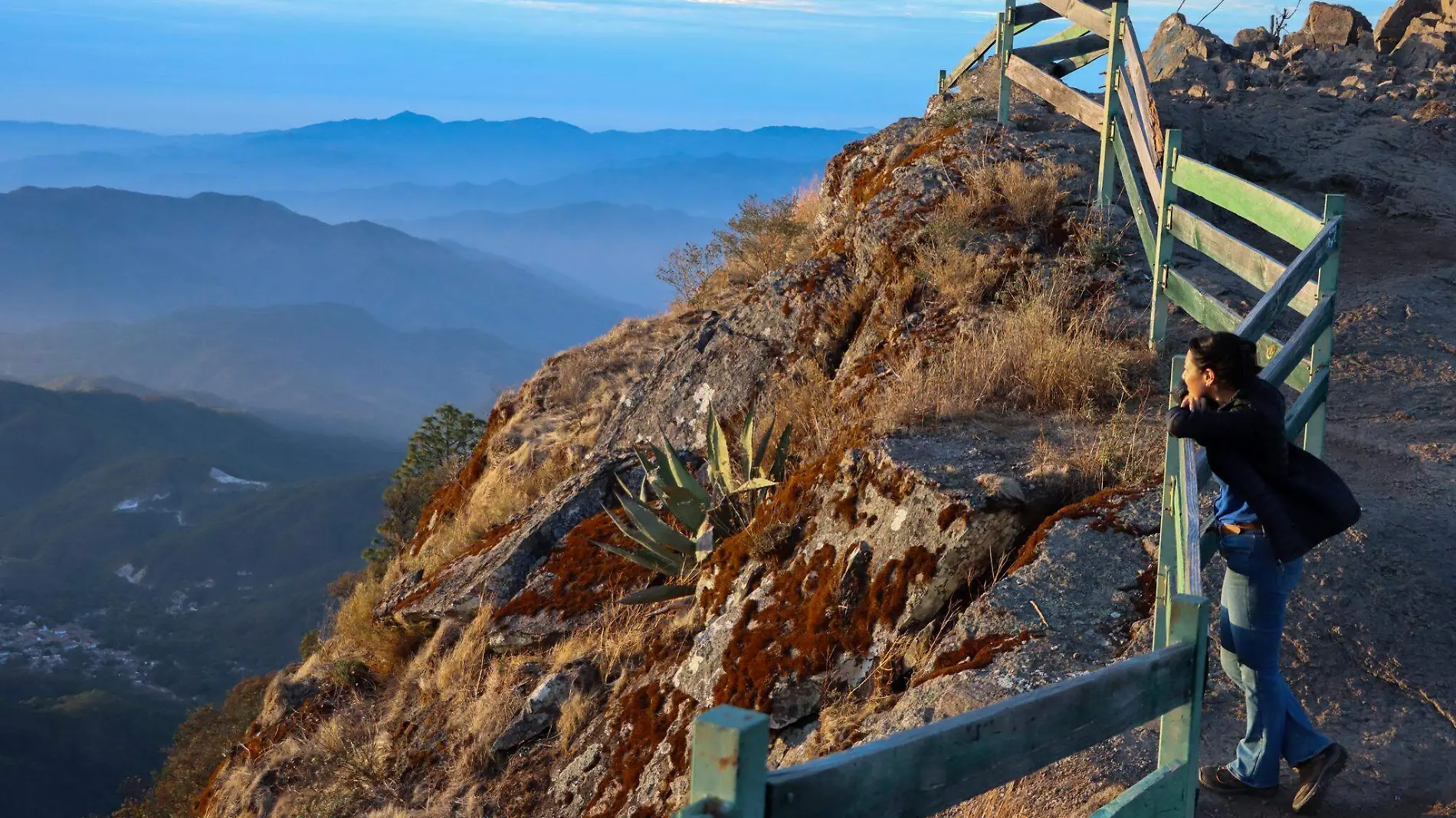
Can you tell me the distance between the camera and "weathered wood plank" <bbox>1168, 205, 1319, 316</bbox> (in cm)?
481

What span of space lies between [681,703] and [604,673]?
0.98m

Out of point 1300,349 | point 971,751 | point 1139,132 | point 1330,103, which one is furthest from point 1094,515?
point 1330,103

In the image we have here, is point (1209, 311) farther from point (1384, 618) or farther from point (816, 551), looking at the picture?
point (816, 551)

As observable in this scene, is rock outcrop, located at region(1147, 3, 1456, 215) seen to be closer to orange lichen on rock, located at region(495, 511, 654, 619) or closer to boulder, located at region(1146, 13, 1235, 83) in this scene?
boulder, located at region(1146, 13, 1235, 83)

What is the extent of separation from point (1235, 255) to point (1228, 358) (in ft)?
9.16

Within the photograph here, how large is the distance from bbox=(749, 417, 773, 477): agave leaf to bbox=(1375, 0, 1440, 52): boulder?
12.0m

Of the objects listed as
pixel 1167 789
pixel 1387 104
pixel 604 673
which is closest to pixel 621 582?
pixel 604 673

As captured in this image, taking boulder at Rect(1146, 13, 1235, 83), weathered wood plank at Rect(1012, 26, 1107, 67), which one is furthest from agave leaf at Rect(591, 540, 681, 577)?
boulder at Rect(1146, 13, 1235, 83)

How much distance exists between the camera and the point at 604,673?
5.98 metres

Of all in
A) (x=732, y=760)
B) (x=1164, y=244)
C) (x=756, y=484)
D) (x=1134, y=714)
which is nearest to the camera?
(x=732, y=760)

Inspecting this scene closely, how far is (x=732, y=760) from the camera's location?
1.35 meters

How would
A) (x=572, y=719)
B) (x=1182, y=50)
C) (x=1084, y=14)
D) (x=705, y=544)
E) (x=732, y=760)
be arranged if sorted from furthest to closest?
(x=1182, y=50) → (x=1084, y=14) → (x=705, y=544) → (x=572, y=719) → (x=732, y=760)

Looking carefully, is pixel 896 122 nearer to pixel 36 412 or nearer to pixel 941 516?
pixel 941 516

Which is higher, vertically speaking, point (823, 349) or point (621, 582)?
point (823, 349)
